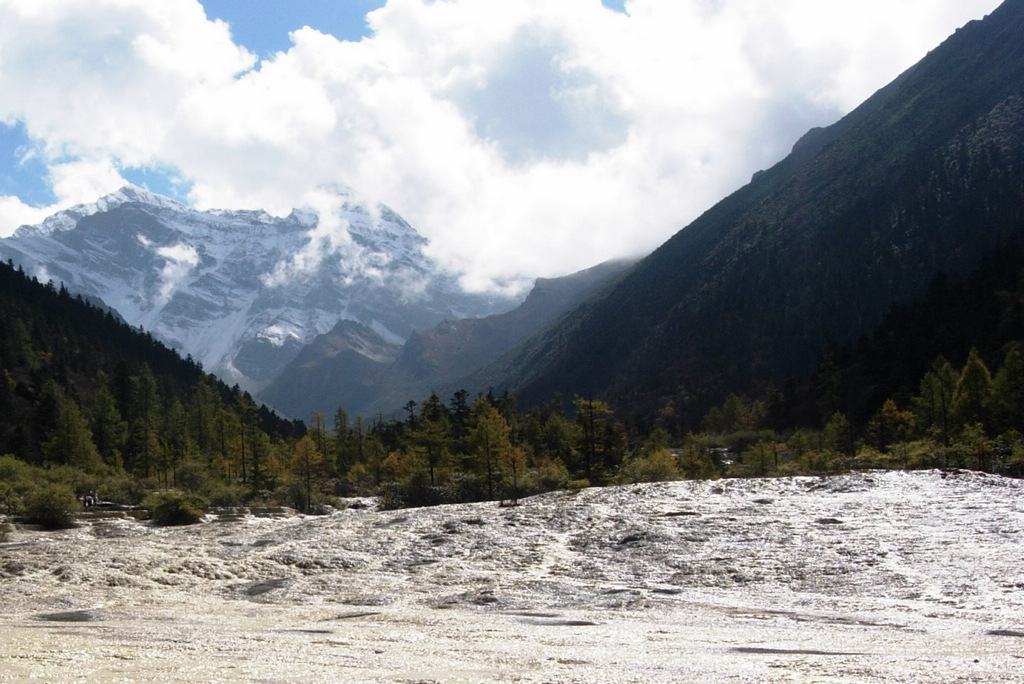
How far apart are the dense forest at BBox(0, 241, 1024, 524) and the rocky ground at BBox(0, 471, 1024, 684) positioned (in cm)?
1960

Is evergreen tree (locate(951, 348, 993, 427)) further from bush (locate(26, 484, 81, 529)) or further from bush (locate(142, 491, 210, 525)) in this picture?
bush (locate(26, 484, 81, 529))

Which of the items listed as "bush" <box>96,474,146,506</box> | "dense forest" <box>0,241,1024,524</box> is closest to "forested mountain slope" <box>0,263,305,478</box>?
"dense forest" <box>0,241,1024,524</box>

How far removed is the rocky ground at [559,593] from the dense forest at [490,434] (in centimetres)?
1960

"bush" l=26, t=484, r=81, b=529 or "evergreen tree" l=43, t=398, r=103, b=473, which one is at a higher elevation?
"evergreen tree" l=43, t=398, r=103, b=473

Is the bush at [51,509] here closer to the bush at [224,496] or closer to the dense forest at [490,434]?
the dense forest at [490,434]

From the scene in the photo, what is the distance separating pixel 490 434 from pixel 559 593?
4457 cm

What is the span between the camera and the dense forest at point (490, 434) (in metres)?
75.9

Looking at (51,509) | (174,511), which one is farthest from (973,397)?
(51,509)

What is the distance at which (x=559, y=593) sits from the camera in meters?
30.2

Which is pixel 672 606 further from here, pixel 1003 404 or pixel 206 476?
pixel 206 476

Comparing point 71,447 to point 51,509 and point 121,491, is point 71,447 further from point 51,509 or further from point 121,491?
point 51,509

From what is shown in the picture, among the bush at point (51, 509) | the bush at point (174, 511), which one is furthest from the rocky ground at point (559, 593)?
the bush at point (174, 511)

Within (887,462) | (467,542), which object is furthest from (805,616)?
(887,462)

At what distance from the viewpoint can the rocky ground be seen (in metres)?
17.0
